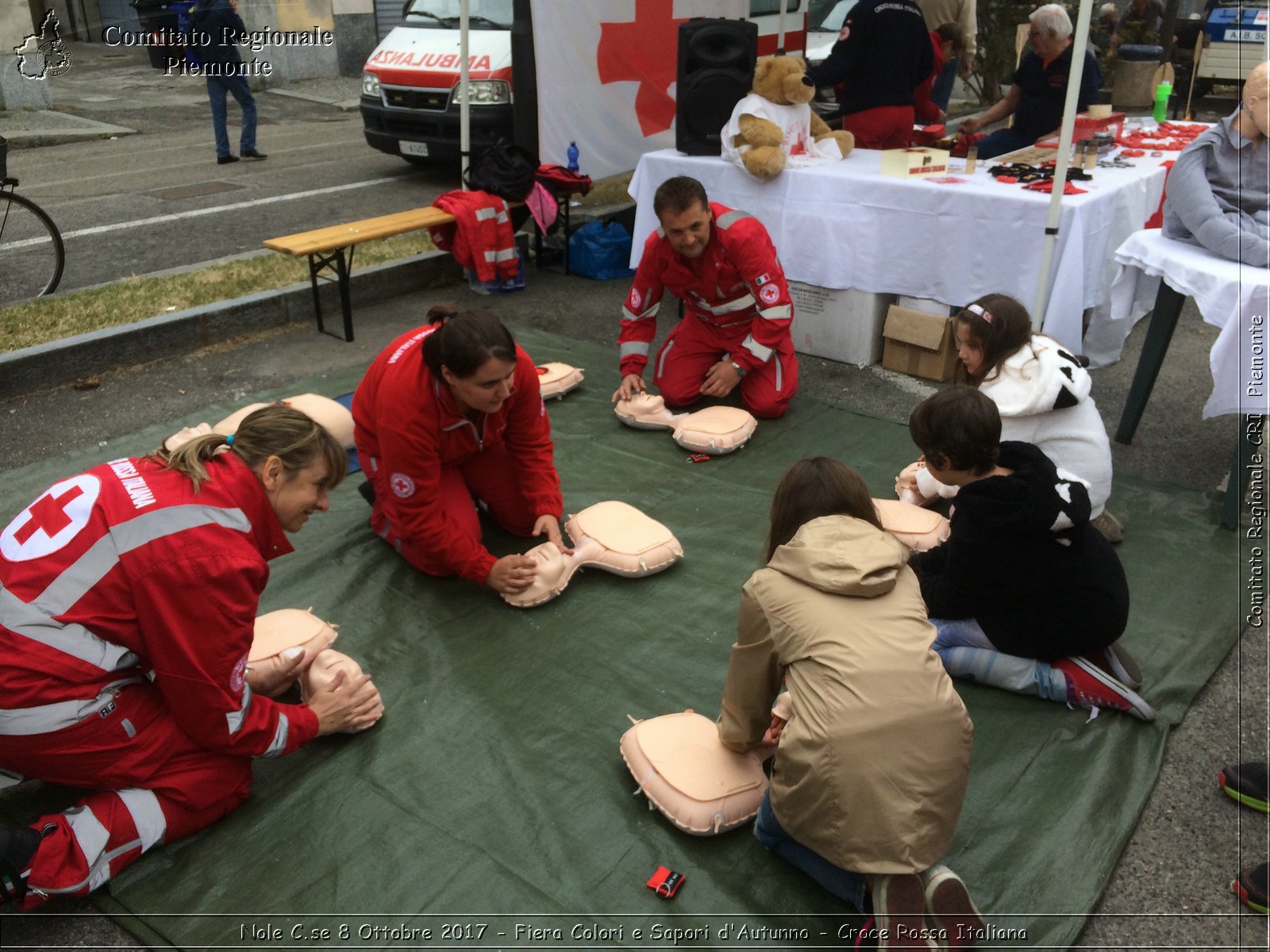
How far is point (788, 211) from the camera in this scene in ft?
15.9

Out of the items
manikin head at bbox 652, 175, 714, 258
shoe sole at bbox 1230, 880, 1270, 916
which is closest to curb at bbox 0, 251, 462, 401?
manikin head at bbox 652, 175, 714, 258

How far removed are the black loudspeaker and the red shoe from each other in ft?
11.6

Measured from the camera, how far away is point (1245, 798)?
2.29m

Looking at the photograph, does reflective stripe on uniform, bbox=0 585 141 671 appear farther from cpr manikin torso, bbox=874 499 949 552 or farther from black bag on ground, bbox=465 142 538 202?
black bag on ground, bbox=465 142 538 202

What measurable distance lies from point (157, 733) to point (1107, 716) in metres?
2.24

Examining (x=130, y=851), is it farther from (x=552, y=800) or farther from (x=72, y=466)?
(x=72, y=466)

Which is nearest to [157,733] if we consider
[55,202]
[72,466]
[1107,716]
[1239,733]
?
[72,466]

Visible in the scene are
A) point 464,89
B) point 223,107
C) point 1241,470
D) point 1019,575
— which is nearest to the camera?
point 1019,575

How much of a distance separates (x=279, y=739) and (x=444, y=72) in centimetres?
650

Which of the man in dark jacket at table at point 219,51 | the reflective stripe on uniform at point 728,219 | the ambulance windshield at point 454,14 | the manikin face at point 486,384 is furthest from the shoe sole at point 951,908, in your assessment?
the man in dark jacket at table at point 219,51

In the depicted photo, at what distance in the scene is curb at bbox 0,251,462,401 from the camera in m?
4.33

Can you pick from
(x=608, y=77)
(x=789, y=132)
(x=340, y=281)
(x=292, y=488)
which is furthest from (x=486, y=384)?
(x=608, y=77)

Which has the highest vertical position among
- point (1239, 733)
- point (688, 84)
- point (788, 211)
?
point (688, 84)

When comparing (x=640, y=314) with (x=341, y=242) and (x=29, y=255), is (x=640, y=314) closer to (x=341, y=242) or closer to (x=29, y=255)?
(x=341, y=242)
